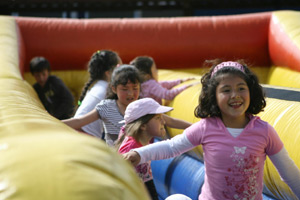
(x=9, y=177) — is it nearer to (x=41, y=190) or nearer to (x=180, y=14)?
(x=41, y=190)

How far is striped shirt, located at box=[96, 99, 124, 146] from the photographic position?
2.38 m

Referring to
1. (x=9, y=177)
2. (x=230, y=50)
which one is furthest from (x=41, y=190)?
(x=230, y=50)

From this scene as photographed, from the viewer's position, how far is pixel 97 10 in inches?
277

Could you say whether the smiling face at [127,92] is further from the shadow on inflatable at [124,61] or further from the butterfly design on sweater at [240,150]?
the butterfly design on sweater at [240,150]

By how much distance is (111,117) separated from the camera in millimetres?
2389

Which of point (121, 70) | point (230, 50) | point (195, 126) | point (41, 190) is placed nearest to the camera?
point (41, 190)

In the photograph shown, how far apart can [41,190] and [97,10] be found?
664 centimetres

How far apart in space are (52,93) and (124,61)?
0.92m

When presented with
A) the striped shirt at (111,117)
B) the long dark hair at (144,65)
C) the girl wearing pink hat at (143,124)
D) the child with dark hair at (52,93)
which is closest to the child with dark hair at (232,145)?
the girl wearing pink hat at (143,124)

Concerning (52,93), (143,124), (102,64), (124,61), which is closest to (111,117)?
(143,124)

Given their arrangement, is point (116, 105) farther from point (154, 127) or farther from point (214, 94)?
point (214, 94)

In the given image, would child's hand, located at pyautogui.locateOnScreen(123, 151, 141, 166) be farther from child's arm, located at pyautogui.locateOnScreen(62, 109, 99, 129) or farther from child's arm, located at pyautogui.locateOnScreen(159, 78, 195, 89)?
child's arm, located at pyautogui.locateOnScreen(159, 78, 195, 89)

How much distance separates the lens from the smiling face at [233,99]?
1.54 meters

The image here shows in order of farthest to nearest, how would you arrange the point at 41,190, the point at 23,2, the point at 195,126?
the point at 23,2
the point at 195,126
the point at 41,190
